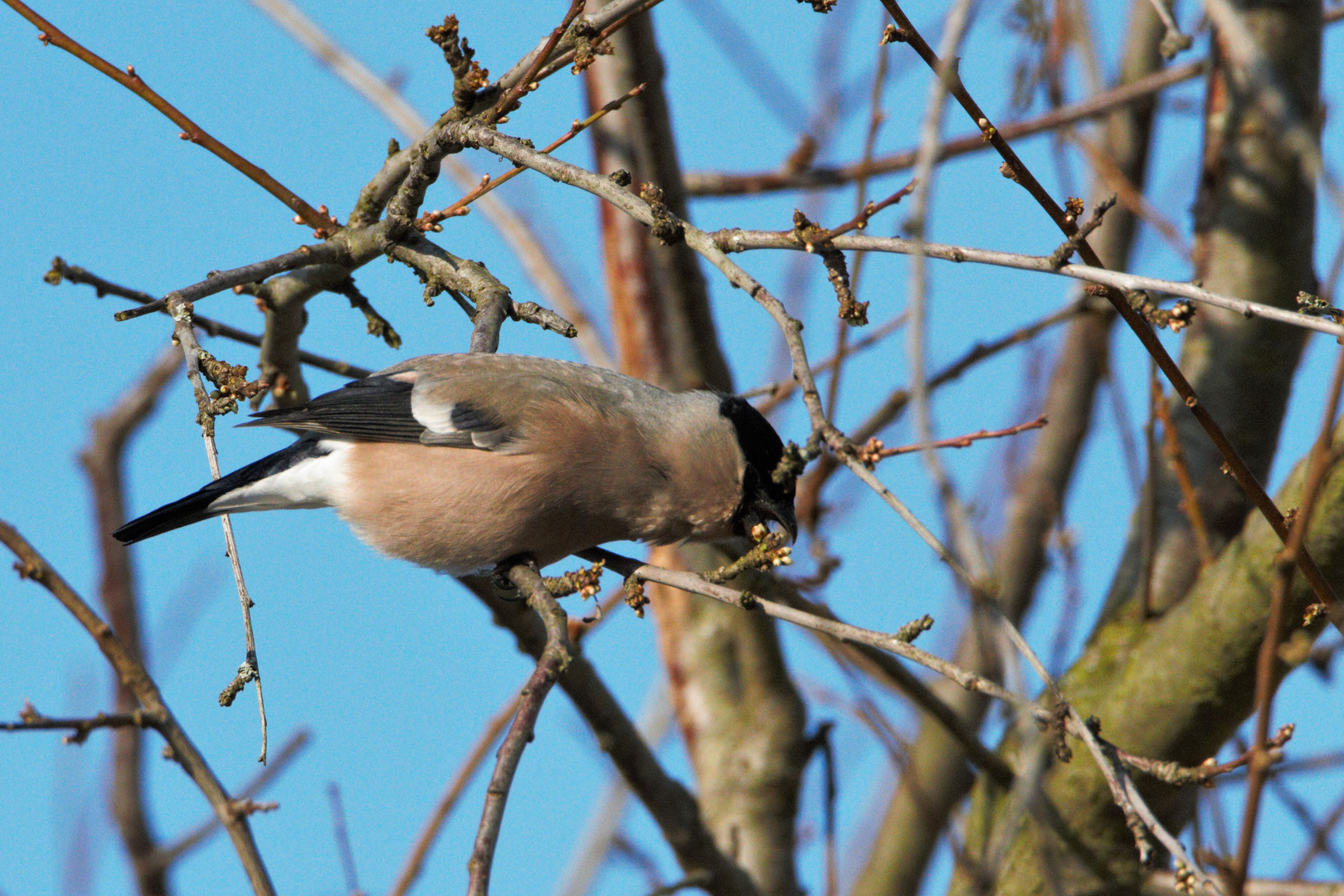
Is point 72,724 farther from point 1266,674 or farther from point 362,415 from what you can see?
point 1266,674

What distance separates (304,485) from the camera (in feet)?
12.3

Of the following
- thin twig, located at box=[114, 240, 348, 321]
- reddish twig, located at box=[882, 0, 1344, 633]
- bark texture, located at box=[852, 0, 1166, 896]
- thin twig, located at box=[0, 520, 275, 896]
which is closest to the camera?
reddish twig, located at box=[882, 0, 1344, 633]

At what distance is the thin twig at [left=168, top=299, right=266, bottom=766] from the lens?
2211 millimetres

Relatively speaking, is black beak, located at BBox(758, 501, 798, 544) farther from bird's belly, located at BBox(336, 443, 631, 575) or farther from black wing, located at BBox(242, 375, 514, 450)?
black wing, located at BBox(242, 375, 514, 450)

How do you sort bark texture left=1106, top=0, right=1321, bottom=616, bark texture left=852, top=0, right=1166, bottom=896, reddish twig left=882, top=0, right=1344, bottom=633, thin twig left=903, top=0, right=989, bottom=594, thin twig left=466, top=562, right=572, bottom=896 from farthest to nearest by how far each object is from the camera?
bark texture left=852, top=0, right=1166, bottom=896
bark texture left=1106, top=0, right=1321, bottom=616
reddish twig left=882, top=0, right=1344, bottom=633
thin twig left=466, top=562, right=572, bottom=896
thin twig left=903, top=0, right=989, bottom=594

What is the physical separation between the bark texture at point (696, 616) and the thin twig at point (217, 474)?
2732 millimetres

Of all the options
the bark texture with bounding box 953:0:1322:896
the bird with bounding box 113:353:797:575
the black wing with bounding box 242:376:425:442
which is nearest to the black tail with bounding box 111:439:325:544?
the bird with bounding box 113:353:797:575

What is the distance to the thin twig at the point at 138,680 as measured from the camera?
2805 millimetres

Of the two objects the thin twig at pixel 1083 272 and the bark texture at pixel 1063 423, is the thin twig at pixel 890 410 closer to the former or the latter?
the bark texture at pixel 1063 423

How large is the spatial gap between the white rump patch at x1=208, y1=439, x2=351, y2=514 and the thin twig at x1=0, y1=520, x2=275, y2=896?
74cm

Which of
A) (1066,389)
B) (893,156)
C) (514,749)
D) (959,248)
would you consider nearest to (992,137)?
(959,248)

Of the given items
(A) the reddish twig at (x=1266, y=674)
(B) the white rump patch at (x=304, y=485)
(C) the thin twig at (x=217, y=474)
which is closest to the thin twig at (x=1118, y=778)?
(A) the reddish twig at (x=1266, y=674)

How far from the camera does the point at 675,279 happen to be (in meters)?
5.01

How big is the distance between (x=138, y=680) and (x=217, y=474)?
1016 mm
